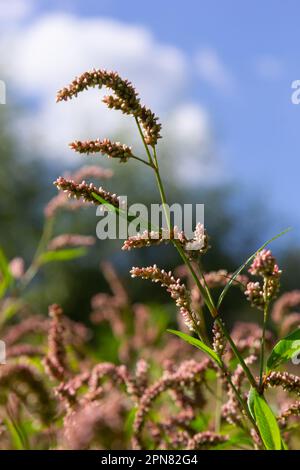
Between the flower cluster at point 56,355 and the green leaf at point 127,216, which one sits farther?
the flower cluster at point 56,355

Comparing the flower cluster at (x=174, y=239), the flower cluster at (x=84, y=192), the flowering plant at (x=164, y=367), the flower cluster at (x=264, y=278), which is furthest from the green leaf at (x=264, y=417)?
the flower cluster at (x=84, y=192)

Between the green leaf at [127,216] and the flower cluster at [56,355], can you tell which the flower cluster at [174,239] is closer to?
the green leaf at [127,216]

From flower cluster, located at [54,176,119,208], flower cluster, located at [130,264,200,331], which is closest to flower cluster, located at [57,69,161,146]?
flower cluster, located at [54,176,119,208]

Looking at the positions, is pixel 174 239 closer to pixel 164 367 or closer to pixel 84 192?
pixel 84 192

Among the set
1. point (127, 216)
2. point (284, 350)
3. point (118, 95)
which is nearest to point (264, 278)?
point (284, 350)

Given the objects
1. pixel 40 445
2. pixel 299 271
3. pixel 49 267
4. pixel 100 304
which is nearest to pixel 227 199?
pixel 299 271
